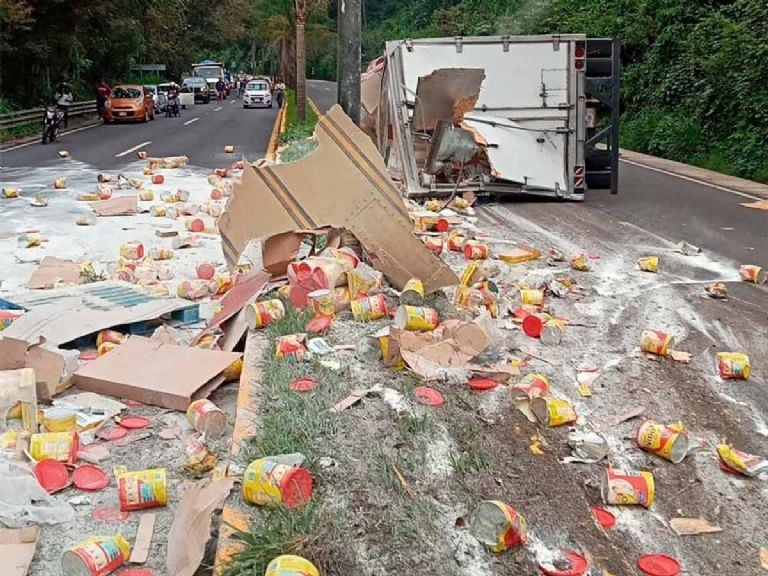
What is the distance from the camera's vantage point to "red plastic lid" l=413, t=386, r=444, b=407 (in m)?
4.56

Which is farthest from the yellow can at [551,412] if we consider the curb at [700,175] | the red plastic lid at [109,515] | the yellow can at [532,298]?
the curb at [700,175]

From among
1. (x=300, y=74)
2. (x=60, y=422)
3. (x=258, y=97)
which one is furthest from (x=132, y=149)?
(x=258, y=97)

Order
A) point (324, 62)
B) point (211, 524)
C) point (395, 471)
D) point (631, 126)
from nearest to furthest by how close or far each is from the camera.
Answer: point (211, 524) → point (395, 471) → point (631, 126) → point (324, 62)

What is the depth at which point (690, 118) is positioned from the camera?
22203 millimetres

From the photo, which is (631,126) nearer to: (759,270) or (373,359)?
(759,270)

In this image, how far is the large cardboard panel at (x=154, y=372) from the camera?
16.4 feet

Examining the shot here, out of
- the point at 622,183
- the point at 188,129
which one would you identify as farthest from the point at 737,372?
the point at 188,129

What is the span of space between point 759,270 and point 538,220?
348cm

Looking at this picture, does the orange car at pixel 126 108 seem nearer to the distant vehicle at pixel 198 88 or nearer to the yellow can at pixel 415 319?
the distant vehicle at pixel 198 88

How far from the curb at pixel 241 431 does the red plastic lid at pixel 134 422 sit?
55cm

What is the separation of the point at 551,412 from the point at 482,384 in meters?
0.47

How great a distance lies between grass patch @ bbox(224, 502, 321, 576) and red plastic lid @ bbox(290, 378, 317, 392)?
4.46 ft

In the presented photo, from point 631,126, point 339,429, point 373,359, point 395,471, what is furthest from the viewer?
point 631,126

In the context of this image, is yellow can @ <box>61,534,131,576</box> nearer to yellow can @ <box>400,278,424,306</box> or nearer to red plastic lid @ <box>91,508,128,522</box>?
red plastic lid @ <box>91,508,128,522</box>
